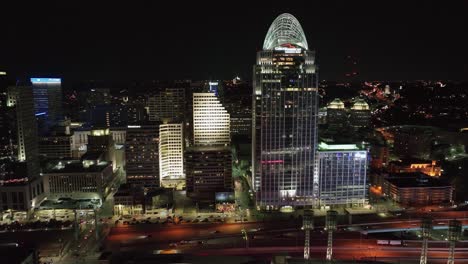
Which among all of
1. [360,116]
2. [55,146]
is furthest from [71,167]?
[360,116]

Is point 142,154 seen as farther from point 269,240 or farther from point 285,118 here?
point 269,240

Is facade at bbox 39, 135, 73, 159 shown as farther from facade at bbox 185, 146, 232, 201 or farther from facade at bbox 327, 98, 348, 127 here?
facade at bbox 327, 98, 348, 127

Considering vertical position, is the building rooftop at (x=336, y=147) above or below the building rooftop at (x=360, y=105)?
below

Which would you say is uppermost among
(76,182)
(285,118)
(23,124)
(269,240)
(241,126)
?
(285,118)

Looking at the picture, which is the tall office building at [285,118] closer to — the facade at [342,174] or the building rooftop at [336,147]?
the facade at [342,174]

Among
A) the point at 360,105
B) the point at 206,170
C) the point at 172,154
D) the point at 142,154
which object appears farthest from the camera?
the point at 360,105

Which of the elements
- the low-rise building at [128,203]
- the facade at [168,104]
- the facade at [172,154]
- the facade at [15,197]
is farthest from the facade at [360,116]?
the facade at [15,197]
